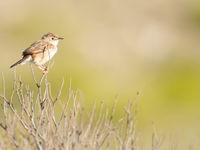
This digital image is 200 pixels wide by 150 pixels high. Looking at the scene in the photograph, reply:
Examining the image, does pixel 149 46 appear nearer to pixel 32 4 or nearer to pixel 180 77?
pixel 180 77

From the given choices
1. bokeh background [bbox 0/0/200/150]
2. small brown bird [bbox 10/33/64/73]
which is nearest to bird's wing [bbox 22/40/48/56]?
small brown bird [bbox 10/33/64/73]

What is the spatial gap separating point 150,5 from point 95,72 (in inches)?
391

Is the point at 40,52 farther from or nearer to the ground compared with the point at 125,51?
farther from the ground

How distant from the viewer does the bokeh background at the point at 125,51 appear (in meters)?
26.8

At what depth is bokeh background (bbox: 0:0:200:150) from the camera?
88.0 ft

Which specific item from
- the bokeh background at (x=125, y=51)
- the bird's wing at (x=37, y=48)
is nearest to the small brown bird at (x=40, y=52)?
the bird's wing at (x=37, y=48)

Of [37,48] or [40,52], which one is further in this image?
[37,48]

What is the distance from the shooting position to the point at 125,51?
3400 cm

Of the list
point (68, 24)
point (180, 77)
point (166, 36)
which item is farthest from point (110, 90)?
point (166, 36)

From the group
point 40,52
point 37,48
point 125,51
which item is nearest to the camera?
point 40,52

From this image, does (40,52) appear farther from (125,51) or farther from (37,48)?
(125,51)

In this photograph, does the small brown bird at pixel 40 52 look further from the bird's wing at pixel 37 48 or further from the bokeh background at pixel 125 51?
the bokeh background at pixel 125 51

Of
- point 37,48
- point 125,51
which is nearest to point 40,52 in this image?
point 37,48

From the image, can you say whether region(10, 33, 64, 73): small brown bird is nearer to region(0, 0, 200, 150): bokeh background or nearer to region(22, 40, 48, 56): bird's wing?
region(22, 40, 48, 56): bird's wing
